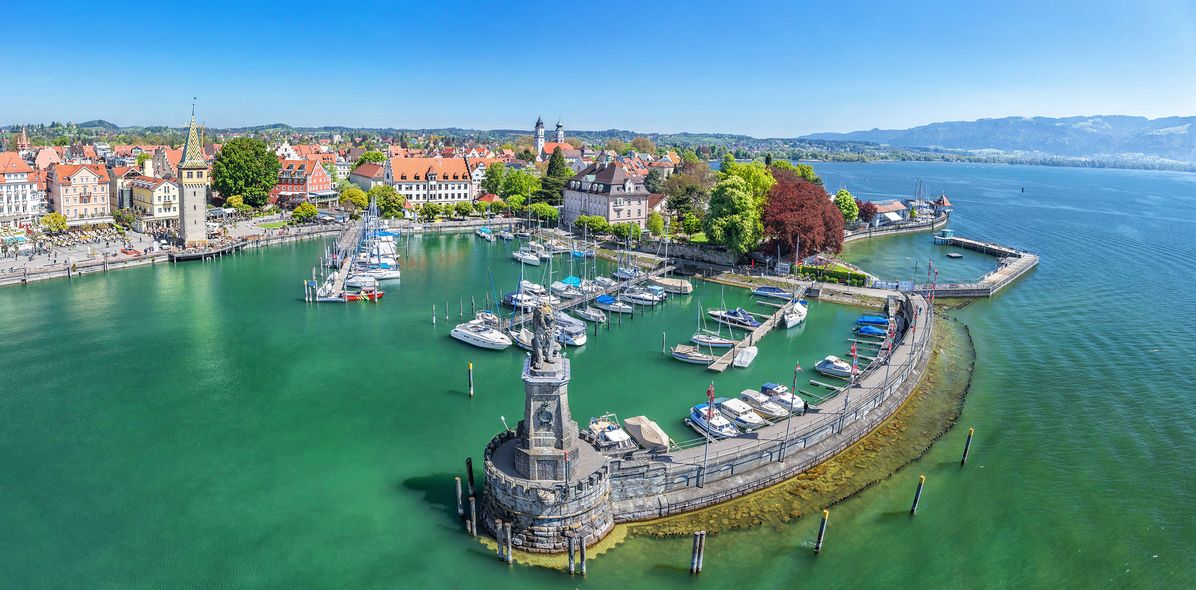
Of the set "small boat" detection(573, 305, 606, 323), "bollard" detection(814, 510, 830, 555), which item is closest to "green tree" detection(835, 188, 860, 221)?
"small boat" detection(573, 305, 606, 323)

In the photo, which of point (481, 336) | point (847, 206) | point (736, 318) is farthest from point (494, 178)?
point (481, 336)

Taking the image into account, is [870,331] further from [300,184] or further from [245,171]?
[300,184]

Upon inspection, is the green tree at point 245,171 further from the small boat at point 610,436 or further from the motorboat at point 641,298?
the small boat at point 610,436

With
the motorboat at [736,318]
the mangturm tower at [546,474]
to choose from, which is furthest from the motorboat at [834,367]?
the mangturm tower at [546,474]

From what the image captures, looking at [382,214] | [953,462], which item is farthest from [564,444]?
[382,214]

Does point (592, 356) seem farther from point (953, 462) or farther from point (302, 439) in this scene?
point (953, 462)

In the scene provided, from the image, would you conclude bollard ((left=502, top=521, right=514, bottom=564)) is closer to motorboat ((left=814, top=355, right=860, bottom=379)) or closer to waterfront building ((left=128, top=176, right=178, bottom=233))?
motorboat ((left=814, top=355, right=860, bottom=379))
